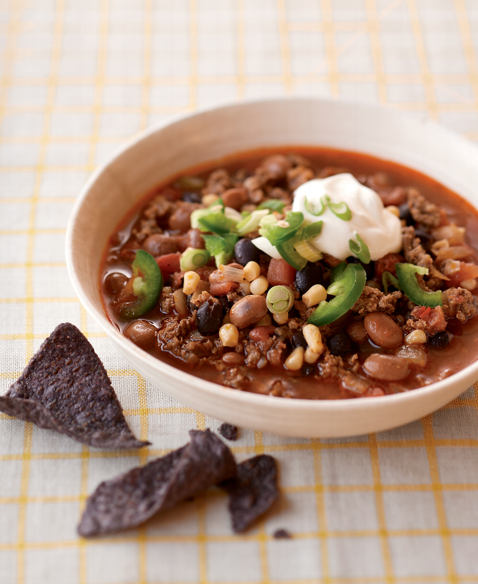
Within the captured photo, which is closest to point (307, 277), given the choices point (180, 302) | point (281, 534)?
point (180, 302)

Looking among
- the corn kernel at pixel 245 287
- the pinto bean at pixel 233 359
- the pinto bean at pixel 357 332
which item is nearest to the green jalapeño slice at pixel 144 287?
the corn kernel at pixel 245 287

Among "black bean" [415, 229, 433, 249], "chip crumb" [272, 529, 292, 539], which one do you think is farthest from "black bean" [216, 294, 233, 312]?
"black bean" [415, 229, 433, 249]

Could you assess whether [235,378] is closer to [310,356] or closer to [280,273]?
[310,356]

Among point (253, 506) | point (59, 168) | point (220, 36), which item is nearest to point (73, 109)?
point (59, 168)

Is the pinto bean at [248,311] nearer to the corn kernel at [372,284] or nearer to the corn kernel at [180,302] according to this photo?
the corn kernel at [180,302]

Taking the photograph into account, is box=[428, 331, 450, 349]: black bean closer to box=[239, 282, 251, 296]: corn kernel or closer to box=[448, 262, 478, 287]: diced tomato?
box=[448, 262, 478, 287]: diced tomato

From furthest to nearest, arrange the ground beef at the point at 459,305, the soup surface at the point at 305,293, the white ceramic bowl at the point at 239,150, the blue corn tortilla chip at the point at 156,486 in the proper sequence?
the ground beef at the point at 459,305 → the soup surface at the point at 305,293 → the white ceramic bowl at the point at 239,150 → the blue corn tortilla chip at the point at 156,486
